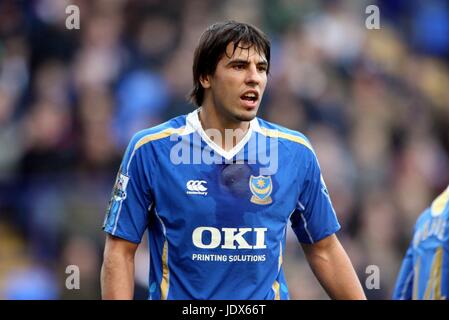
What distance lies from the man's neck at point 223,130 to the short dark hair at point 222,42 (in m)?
0.24

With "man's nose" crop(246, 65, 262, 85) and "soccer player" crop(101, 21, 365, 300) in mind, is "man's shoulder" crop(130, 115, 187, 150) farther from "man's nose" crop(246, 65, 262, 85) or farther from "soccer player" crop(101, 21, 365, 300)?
"man's nose" crop(246, 65, 262, 85)

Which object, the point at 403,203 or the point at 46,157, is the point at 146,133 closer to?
the point at 46,157

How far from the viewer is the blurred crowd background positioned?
973 centimetres

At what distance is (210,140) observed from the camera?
5.32 m

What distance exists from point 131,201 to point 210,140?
52cm

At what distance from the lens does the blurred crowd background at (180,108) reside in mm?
9734

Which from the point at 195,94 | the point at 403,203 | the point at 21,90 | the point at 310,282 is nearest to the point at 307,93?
the point at 403,203

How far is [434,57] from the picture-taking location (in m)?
12.3
